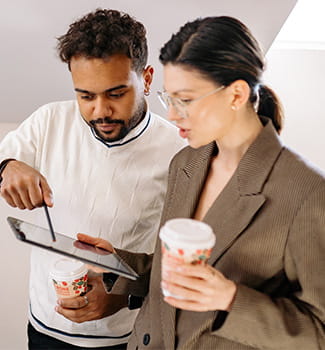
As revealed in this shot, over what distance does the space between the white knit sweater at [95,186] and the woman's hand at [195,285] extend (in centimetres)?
61

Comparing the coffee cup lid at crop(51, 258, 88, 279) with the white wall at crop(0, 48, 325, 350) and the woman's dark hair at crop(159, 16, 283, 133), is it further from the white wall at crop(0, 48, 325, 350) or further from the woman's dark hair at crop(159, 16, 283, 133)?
the white wall at crop(0, 48, 325, 350)

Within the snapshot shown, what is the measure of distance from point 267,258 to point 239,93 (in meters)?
0.36

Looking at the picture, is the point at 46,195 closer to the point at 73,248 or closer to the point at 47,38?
the point at 73,248

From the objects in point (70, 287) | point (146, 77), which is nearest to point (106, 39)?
point (146, 77)

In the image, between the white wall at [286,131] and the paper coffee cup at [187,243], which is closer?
the paper coffee cup at [187,243]

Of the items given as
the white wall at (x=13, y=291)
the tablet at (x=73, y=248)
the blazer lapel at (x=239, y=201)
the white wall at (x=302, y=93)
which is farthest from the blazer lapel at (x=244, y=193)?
the white wall at (x=13, y=291)

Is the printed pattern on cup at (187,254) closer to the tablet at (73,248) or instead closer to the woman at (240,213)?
the woman at (240,213)

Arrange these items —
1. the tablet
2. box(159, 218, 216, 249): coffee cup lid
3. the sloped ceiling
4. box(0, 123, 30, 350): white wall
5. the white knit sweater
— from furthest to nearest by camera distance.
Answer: box(0, 123, 30, 350): white wall < the sloped ceiling < the white knit sweater < the tablet < box(159, 218, 216, 249): coffee cup lid

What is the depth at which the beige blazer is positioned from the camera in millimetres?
916

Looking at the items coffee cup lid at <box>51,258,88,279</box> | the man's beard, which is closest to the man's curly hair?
the man's beard

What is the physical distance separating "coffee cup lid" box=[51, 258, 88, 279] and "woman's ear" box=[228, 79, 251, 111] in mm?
621

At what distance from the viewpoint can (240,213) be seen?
1016 millimetres

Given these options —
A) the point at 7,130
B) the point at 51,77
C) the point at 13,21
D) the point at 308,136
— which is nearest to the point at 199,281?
the point at 13,21

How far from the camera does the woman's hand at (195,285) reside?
84cm
